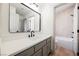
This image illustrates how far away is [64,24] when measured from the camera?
1.67m

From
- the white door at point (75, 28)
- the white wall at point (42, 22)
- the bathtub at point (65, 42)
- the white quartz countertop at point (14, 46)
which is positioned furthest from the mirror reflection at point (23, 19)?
the white door at point (75, 28)

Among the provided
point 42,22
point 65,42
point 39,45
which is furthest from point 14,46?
point 65,42

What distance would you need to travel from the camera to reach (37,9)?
1.70 meters

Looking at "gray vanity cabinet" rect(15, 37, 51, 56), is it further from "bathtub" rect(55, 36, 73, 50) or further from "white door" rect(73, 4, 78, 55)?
"white door" rect(73, 4, 78, 55)

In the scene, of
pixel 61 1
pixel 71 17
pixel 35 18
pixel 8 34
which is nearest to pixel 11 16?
pixel 8 34

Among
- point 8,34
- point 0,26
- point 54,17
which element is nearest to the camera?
point 0,26

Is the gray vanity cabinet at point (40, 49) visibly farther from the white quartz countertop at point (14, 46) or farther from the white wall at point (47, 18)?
the white wall at point (47, 18)

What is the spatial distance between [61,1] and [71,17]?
0.99 ft

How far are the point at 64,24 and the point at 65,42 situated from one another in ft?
1.00

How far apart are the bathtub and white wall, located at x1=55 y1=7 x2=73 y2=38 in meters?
0.07

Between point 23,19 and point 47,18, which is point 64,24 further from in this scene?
point 23,19

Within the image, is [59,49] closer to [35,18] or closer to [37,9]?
[35,18]

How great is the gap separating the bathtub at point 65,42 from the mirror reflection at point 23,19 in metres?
0.36

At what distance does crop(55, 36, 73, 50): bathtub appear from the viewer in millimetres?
1663
